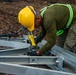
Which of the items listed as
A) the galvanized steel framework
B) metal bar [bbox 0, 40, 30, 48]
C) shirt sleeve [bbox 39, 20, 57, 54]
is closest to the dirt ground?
metal bar [bbox 0, 40, 30, 48]

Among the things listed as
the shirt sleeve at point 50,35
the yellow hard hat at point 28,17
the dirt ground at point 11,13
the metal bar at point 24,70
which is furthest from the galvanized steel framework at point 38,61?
the dirt ground at point 11,13

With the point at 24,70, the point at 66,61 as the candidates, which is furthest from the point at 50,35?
the point at 24,70

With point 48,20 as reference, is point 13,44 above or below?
below

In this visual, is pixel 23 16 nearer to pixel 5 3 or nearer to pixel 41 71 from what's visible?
pixel 41 71

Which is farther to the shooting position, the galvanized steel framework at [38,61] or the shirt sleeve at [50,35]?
the shirt sleeve at [50,35]

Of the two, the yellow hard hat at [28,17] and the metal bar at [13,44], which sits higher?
the yellow hard hat at [28,17]

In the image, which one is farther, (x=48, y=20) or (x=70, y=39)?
(x=70, y=39)

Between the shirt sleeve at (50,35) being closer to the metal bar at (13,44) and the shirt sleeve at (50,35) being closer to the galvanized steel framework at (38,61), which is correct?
the galvanized steel framework at (38,61)

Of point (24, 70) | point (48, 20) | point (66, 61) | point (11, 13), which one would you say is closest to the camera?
point (24, 70)

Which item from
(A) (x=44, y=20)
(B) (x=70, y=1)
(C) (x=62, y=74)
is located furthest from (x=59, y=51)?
(B) (x=70, y=1)

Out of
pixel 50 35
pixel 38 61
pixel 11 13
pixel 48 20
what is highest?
pixel 48 20

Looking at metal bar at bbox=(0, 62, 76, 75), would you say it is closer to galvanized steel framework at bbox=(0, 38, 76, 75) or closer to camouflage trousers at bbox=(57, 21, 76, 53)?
galvanized steel framework at bbox=(0, 38, 76, 75)

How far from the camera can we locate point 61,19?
5.57 metres

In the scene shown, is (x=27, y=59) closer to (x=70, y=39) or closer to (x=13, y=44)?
(x=70, y=39)
